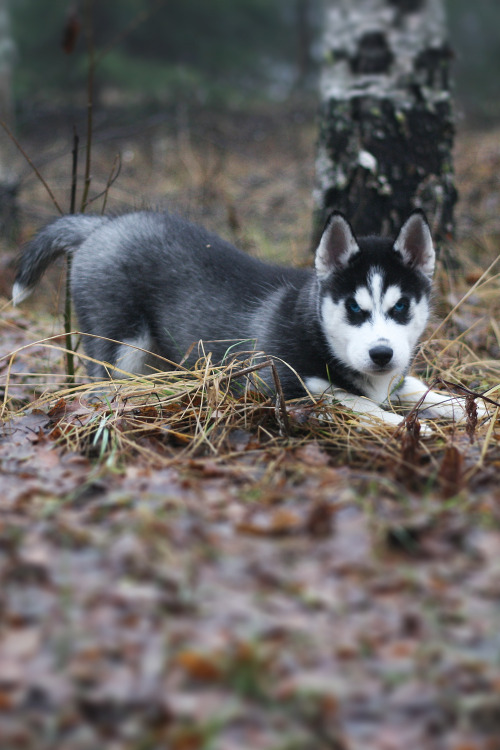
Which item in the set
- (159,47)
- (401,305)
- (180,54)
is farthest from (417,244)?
(180,54)

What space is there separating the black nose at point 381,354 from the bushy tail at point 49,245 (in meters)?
2.25

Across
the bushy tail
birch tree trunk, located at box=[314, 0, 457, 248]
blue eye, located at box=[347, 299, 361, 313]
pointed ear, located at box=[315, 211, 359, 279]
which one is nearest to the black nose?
blue eye, located at box=[347, 299, 361, 313]

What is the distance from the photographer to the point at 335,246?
381 centimetres

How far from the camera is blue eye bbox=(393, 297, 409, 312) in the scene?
3.73 meters

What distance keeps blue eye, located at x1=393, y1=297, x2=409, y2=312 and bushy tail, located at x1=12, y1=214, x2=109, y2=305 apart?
2.17 meters

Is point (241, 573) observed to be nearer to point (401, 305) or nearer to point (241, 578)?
point (241, 578)

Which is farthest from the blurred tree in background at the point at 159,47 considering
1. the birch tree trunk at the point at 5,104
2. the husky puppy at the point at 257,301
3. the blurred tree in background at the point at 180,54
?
the husky puppy at the point at 257,301

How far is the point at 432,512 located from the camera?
2.53 m

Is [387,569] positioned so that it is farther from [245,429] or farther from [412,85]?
[412,85]

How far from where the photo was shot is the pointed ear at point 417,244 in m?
3.72

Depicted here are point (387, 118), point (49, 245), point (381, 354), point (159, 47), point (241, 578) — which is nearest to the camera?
point (241, 578)

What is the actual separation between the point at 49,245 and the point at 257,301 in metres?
1.52

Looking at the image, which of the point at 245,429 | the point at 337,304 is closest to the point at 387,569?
the point at 245,429

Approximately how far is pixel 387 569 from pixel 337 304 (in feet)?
5.84
